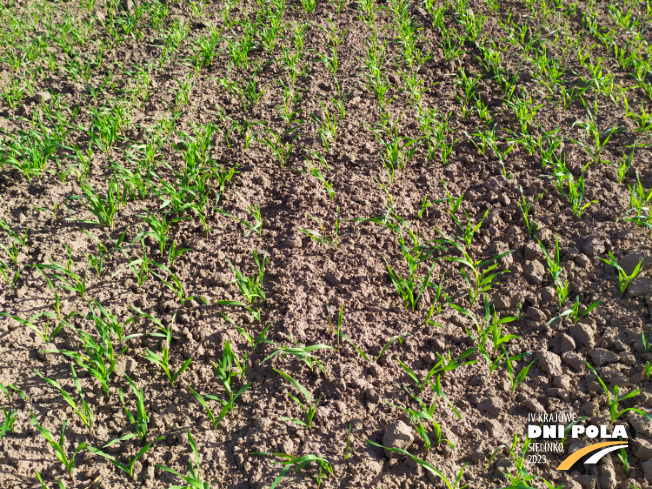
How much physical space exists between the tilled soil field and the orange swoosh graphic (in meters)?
0.04

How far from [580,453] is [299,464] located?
1.23 meters

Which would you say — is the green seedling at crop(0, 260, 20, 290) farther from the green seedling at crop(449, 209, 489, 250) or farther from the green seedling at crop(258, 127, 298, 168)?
the green seedling at crop(449, 209, 489, 250)

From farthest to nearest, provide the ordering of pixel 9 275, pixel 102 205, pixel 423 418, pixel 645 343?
pixel 102 205, pixel 9 275, pixel 645 343, pixel 423 418

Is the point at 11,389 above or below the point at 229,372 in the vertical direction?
below

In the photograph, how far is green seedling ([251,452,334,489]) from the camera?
1.91 metres

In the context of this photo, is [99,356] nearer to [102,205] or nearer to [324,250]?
[102,205]

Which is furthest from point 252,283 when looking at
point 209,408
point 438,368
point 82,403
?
point 438,368

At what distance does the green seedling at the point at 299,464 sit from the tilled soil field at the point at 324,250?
18 millimetres

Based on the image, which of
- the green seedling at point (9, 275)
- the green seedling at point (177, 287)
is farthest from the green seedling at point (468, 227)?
the green seedling at point (9, 275)

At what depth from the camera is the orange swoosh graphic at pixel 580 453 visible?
2033 mm

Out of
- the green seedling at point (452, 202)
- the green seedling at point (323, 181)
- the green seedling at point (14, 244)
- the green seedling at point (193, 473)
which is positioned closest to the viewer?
the green seedling at point (193, 473)

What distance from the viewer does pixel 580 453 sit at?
205 cm

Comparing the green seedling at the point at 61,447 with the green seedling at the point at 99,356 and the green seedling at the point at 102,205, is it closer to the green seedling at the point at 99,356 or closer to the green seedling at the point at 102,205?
the green seedling at the point at 99,356

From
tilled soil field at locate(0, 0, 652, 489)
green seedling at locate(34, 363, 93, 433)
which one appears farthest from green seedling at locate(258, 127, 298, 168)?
green seedling at locate(34, 363, 93, 433)
